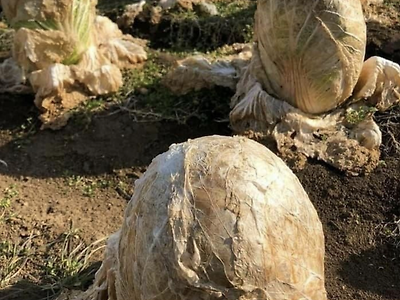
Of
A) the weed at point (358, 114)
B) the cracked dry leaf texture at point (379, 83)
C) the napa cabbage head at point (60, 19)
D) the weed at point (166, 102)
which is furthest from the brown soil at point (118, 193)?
the napa cabbage head at point (60, 19)

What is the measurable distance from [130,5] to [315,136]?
10.4ft

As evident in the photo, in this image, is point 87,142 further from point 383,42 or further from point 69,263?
point 383,42

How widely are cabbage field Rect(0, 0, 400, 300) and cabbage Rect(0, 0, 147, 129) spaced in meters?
0.01

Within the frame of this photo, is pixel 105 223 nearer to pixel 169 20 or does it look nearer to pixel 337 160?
pixel 337 160

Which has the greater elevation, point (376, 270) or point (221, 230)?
point (221, 230)

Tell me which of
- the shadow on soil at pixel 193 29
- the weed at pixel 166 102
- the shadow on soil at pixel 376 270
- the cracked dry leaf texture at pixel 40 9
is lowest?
the shadow on soil at pixel 376 270

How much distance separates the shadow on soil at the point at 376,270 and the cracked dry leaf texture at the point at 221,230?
63.4 inches

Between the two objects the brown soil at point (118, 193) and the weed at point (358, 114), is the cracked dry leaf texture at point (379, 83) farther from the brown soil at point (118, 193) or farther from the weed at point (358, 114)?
the brown soil at point (118, 193)

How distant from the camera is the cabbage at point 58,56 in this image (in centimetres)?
600

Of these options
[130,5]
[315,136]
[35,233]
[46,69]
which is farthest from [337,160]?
[130,5]

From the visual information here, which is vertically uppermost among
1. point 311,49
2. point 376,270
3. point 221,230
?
point 221,230

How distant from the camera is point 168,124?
5.89 m

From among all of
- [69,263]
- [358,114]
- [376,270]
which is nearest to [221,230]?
[69,263]

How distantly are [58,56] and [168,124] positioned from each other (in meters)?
1.27
